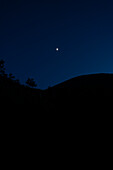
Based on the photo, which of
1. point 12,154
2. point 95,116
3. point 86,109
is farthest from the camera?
point 86,109

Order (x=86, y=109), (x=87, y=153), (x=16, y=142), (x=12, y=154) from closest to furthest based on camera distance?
(x=12, y=154), (x=16, y=142), (x=87, y=153), (x=86, y=109)

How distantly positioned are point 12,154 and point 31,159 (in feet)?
2.76

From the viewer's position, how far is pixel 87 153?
5.98 meters

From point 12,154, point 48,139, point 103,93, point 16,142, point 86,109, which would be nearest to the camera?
point 12,154

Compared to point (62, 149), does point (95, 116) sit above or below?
above

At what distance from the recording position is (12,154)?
496 cm

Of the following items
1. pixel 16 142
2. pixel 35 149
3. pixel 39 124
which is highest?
pixel 39 124

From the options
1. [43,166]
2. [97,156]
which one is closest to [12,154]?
[43,166]

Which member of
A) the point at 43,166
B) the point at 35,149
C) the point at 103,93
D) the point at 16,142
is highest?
the point at 103,93

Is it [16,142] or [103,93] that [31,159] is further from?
[103,93]

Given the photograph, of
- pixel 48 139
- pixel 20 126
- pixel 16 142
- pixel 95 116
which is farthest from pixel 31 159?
pixel 95 116

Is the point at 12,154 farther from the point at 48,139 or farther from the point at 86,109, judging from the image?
the point at 86,109

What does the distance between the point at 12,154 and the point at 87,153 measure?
363 centimetres

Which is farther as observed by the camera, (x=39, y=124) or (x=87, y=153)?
(x=39, y=124)
